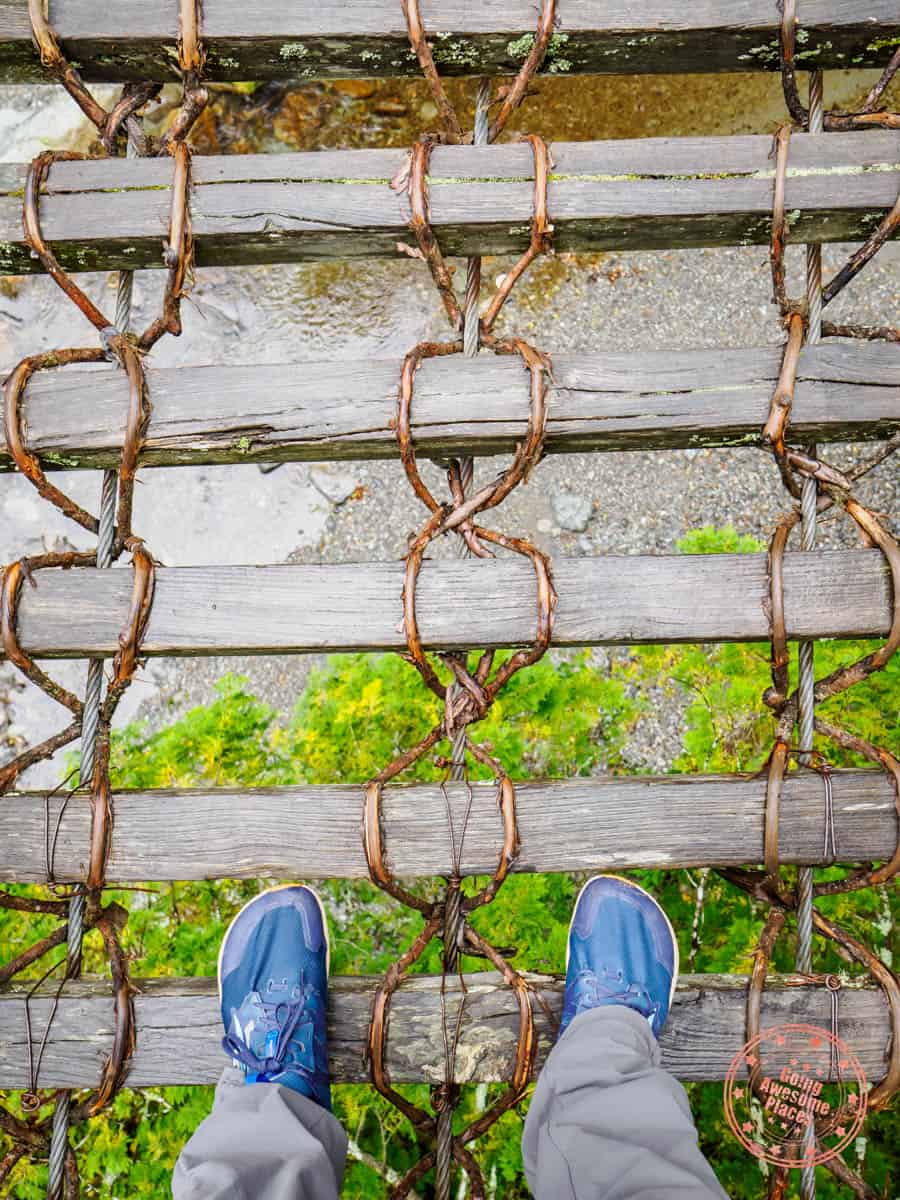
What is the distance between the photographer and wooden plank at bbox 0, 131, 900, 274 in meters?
1.95

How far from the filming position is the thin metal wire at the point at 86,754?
1.90m

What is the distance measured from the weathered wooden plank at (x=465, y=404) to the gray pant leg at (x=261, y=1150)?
1512mm

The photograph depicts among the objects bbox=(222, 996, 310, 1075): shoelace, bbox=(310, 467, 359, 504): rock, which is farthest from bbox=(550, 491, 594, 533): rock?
bbox=(222, 996, 310, 1075): shoelace

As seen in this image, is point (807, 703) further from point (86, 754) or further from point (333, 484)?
point (333, 484)

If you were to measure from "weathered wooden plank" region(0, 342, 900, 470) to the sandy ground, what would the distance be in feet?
9.57

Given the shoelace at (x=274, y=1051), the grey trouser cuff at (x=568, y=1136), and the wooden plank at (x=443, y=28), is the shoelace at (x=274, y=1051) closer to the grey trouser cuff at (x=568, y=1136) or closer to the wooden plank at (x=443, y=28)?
the grey trouser cuff at (x=568, y=1136)

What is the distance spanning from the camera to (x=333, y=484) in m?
4.96

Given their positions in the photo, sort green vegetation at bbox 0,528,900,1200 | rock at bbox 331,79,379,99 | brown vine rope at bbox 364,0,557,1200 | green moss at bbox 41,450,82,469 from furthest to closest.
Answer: rock at bbox 331,79,379,99
green vegetation at bbox 0,528,900,1200
green moss at bbox 41,450,82,469
brown vine rope at bbox 364,0,557,1200

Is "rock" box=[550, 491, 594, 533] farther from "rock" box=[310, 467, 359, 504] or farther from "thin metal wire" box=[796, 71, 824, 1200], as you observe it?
"thin metal wire" box=[796, 71, 824, 1200]

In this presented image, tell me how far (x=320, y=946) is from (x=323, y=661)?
275 centimetres

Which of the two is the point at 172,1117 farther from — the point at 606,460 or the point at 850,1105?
the point at 606,460

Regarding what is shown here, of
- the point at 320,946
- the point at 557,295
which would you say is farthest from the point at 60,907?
the point at 557,295

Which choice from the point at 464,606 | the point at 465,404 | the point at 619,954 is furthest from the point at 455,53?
the point at 619,954

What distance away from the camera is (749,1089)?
6.28ft
